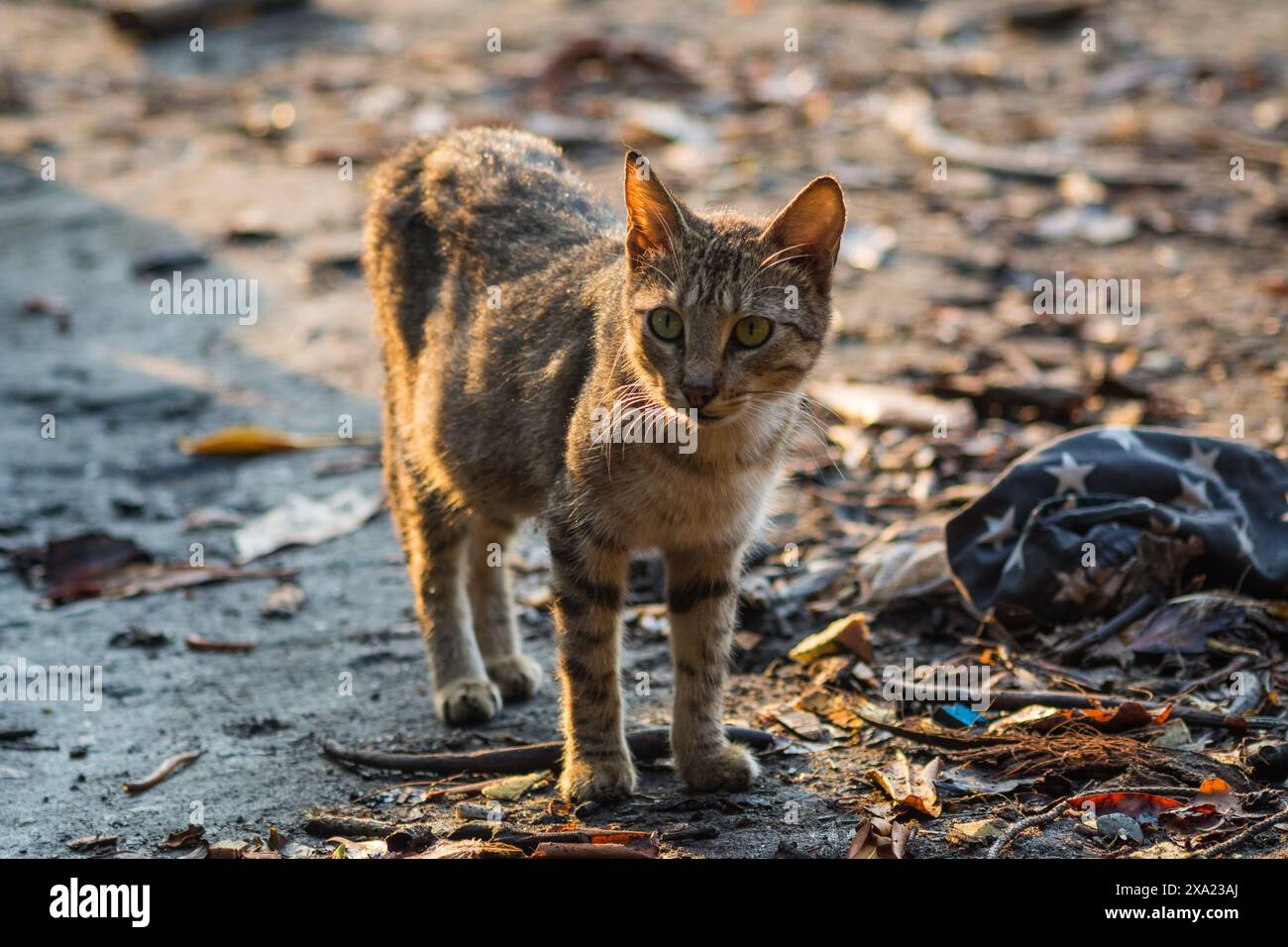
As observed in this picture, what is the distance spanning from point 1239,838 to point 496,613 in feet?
8.94

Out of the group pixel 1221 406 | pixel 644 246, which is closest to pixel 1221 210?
pixel 1221 406

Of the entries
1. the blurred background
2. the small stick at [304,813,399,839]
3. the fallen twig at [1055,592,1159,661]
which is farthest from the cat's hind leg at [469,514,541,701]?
the blurred background

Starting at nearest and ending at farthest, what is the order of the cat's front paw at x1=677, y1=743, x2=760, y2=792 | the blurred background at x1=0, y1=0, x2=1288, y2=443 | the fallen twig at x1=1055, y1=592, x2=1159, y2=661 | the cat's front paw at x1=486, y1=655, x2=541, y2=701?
1. the cat's front paw at x1=677, y1=743, x2=760, y2=792
2. the fallen twig at x1=1055, y1=592, x2=1159, y2=661
3. the cat's front paw at x1=486, y1=655, x2=541, y2=701
4. the blurred background at x1=0, y1=0, x2=1288, y2=443

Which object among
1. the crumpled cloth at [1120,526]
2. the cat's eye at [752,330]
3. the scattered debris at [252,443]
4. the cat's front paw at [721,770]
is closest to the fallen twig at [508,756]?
the cat's front paw at [721,770]

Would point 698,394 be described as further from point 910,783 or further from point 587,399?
point 910,783

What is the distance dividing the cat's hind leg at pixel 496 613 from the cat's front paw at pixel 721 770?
40.7 inches

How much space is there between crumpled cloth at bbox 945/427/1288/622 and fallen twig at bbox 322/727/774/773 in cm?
104

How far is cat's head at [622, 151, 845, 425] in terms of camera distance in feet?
13.2

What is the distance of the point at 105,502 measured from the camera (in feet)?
21.5

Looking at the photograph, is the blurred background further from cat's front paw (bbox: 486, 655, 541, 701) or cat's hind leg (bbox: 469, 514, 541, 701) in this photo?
cat's front paw (bbox: 486, 655, 541, 701)

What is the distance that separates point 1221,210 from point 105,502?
690 cm

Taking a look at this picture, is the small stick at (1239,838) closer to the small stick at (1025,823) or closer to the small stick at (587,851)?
the small stick at (1025,823)

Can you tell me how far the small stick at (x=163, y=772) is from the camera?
441 centimetres

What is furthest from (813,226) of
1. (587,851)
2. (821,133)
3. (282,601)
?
(821,133)
